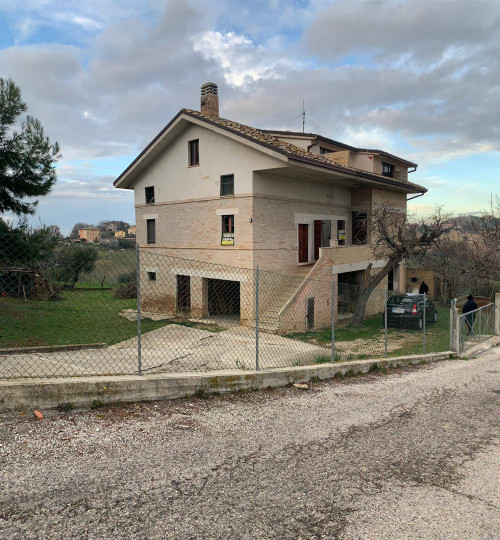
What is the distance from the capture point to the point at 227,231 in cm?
1778

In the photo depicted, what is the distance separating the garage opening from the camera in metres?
19.0

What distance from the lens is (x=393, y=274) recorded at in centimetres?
2706

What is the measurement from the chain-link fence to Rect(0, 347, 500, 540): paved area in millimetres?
1365

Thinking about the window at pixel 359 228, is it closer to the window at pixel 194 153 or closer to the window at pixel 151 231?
the window at pixel 194 153

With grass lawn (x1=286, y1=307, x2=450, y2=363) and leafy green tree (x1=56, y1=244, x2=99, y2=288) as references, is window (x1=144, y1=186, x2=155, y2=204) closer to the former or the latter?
grass lawn (x1=286, y1=307, x2=450, y2=363)

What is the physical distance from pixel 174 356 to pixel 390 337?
9.37 meters

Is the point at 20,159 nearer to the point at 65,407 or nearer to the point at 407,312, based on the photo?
the point at 65,407

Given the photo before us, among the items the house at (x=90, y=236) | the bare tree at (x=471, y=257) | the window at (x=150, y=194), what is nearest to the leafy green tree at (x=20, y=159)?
the house at (x=90, y=236)

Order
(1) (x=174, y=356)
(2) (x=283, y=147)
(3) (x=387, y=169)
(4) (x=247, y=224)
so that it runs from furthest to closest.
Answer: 1. (3) (x=387, y=169)
2. (2) (x=283, y=147)
3. (4) (x=247, y=224)
4. (1) (x=174, y=356)

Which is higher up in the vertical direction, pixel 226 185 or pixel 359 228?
pixel 226 185

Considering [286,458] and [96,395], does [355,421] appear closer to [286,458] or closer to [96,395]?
[286,458]

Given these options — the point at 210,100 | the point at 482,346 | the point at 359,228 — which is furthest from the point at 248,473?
the point at 359,228

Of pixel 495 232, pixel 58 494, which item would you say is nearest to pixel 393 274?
pixel 495 232

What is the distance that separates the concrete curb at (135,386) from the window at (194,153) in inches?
533
